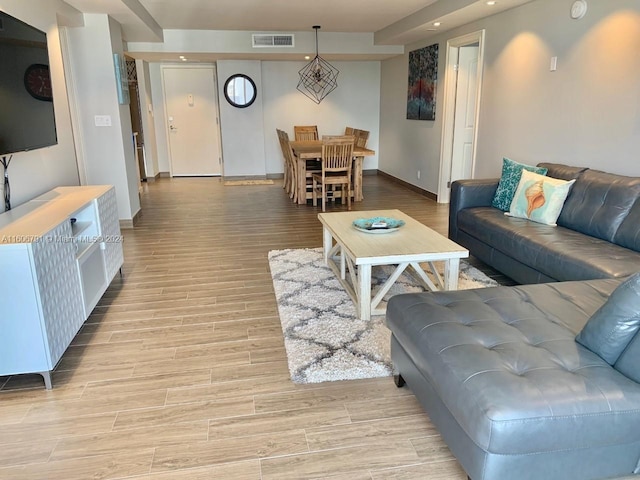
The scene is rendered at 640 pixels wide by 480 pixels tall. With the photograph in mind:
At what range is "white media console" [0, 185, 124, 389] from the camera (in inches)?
84.7

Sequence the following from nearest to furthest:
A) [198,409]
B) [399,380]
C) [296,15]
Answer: [198,409] → [399,380] → [296,15]

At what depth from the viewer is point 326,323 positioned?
9.43 feet

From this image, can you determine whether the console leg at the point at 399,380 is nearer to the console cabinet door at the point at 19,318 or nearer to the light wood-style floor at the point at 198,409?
the light wood-style floor at the point at 198,409

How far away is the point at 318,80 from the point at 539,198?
603cm

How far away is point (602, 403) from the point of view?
4.62ft

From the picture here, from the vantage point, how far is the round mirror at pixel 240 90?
27.3 feet

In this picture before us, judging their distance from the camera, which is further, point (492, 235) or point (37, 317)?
point (492, 235)

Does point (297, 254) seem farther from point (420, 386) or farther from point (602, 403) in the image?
point (602, 403)

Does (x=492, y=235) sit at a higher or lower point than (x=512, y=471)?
higher

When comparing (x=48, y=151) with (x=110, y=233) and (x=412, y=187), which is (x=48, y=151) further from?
(x=412, y=187)

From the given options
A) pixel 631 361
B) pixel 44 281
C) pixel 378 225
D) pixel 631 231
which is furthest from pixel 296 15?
pixel 631 361

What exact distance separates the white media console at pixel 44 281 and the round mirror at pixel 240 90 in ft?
18.8

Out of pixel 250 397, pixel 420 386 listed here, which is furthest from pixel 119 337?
pixel 420 386

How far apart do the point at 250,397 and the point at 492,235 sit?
2.24 m
